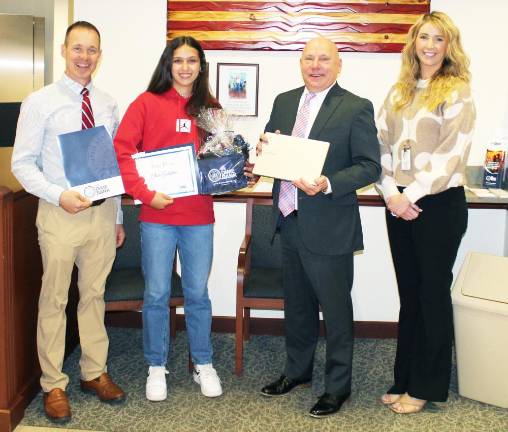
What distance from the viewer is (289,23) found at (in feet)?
12.1

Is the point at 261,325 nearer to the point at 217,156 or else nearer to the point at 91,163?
the point at 217,156

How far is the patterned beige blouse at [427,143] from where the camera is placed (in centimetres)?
263

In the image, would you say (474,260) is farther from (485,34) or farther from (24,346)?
(24,346)

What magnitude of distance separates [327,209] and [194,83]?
2.86ft

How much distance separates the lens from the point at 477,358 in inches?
123

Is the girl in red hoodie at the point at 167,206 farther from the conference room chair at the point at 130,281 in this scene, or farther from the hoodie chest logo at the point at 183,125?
the conference room chair at the point at 130,281

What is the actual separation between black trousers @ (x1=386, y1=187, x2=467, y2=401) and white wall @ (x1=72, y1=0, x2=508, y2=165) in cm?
121

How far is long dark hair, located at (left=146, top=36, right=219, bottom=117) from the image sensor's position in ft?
9.23

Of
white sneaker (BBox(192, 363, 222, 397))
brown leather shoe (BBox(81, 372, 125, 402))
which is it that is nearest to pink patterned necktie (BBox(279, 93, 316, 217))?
white sneaker (BBox(192, 363, 222, 397))

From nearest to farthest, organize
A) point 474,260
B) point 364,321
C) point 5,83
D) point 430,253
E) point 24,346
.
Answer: point 430,253 < point 24,346 < point 474,260 < point 364,321 < point 5,83

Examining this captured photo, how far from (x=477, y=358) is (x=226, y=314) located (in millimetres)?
1656

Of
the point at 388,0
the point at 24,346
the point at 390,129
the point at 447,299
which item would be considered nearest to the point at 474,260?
the point at 447,299

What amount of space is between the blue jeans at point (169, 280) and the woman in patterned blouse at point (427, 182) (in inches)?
36.6

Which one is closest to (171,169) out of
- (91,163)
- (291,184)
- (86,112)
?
(91,163)
